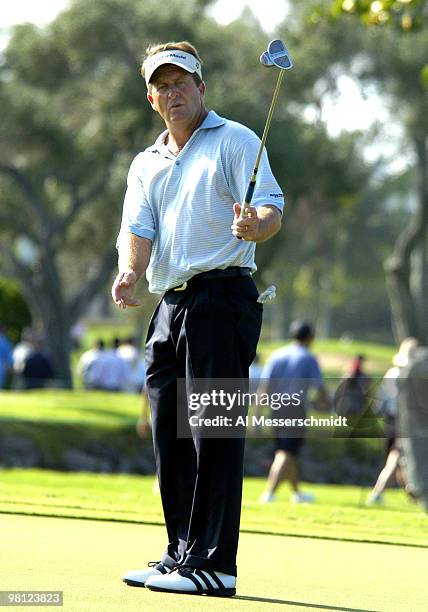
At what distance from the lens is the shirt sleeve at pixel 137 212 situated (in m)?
5.55

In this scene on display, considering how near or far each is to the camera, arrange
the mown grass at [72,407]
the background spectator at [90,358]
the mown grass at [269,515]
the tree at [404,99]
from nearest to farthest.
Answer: the mown grass at [269,515] → the mown grass at [72,407] → the background spectator at [90,358] → the tree at [404,99]

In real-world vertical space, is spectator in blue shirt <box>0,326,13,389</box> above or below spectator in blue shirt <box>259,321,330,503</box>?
above

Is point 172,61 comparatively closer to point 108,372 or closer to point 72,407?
point 72,407

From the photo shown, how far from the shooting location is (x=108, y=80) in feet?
127

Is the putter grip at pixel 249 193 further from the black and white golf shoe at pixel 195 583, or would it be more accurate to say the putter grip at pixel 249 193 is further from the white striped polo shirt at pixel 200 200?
the black and white golf shoe at pixel 195 583

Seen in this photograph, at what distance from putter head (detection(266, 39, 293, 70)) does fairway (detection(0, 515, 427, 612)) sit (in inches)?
76.7

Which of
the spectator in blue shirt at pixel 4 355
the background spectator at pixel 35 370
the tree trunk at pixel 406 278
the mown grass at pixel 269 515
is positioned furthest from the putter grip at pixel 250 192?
the tree trunk at pixel 406 278

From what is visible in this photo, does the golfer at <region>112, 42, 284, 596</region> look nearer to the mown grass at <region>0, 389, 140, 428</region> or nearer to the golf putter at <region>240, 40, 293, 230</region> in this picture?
the golf putter at <region>240, 40, 293, 230</region>

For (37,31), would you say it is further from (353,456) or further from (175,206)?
(175,206)

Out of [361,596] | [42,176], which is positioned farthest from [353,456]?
[42,176]

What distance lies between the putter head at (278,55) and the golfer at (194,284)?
30cm

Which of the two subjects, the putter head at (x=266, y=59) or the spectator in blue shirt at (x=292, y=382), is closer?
the putter head at (x=266, y=59)

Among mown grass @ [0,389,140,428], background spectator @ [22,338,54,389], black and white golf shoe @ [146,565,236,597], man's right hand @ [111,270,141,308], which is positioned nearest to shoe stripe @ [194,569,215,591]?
black and white golf shoe @ [146,565,236,597]

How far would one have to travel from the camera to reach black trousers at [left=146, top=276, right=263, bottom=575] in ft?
17.5
